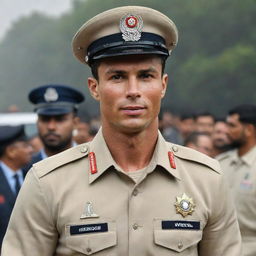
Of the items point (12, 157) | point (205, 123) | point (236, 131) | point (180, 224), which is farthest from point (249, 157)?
point (180, 224)

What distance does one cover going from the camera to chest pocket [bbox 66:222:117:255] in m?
3.56

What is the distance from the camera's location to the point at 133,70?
→ 3541mm

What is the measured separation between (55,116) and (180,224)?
13.4 ft

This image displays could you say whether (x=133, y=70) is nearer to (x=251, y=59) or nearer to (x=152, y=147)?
(x=152, y=147)

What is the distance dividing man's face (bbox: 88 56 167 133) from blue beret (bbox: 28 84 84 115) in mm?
4046

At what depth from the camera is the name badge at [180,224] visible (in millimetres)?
3590

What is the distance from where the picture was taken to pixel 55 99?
779 centimetres

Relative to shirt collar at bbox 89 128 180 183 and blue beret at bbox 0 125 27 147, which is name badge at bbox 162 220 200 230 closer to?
shirt collar at bbox 89 128 180 183

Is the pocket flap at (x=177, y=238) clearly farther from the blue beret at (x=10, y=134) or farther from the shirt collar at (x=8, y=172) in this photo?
the blue beret at (x=10, y=134)

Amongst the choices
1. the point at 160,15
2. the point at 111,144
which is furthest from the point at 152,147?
the point at 160,15

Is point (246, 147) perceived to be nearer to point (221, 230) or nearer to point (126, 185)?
point (221, 230)

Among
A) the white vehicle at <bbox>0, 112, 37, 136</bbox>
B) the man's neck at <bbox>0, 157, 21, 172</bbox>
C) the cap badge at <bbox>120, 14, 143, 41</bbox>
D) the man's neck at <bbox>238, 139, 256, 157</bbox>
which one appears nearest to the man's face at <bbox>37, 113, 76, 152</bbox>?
the man's neck at <bbox>0, 157, 21, 172</bbox>

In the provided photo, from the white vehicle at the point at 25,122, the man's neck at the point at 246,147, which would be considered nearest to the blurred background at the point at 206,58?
the white vehicle at the point at 25,122

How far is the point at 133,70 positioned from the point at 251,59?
25.3 m
